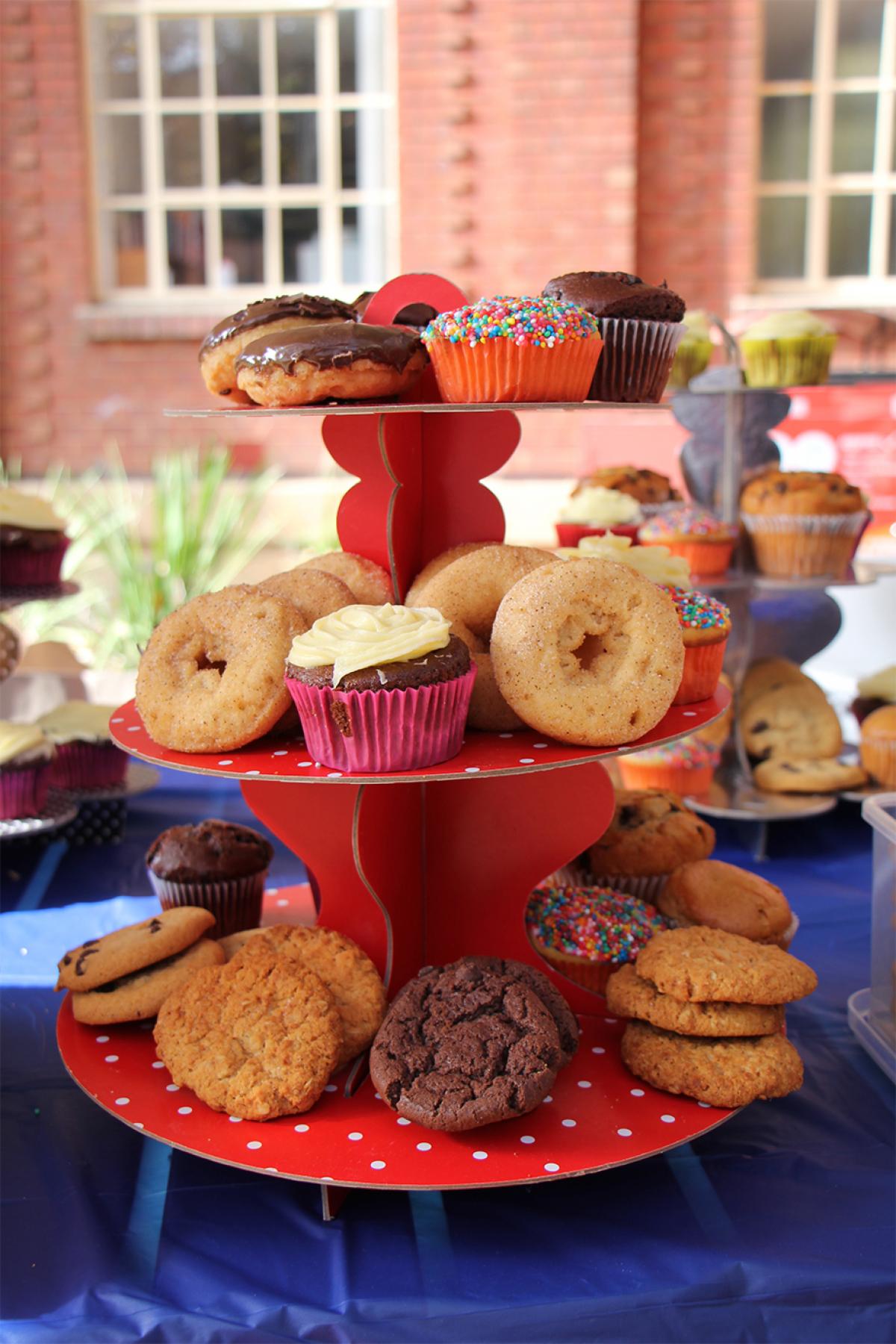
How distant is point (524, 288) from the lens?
6840 millimetres

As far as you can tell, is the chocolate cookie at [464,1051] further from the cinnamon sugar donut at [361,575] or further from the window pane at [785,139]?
the window pane at [785,139]

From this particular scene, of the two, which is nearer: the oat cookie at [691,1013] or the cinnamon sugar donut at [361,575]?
the oat cookie at [691,1013]

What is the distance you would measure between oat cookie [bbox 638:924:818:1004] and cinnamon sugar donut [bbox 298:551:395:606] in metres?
0.77

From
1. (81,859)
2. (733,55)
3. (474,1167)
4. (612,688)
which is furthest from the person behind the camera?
Result: (733,55)

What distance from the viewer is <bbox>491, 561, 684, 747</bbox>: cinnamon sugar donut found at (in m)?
1.81

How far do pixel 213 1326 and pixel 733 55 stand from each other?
7.00 m

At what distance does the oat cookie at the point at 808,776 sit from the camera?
3.52 m

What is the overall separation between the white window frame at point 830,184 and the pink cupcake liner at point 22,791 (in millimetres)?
5303

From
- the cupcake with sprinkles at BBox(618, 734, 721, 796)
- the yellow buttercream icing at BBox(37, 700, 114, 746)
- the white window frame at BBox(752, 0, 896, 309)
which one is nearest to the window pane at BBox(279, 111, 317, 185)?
the white window frame at BBox(752, 0, 896, 309)

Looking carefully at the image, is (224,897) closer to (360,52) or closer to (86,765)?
(86,765)

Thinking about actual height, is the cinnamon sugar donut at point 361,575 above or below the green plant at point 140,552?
above

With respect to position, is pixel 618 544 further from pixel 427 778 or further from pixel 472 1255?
pixel 472 1255

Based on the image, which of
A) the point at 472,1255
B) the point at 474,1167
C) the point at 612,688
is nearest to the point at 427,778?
the point at 612,688

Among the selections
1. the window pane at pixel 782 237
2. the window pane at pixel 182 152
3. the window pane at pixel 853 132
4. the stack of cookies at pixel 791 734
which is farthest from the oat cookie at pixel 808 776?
the window pane at pixel 182 152
